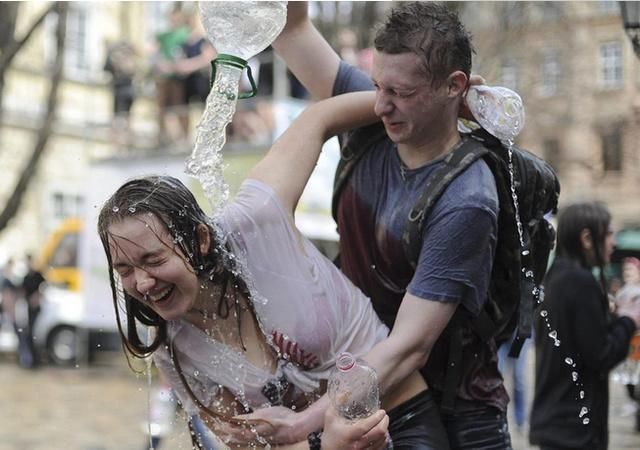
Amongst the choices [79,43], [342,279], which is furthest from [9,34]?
[79,43]

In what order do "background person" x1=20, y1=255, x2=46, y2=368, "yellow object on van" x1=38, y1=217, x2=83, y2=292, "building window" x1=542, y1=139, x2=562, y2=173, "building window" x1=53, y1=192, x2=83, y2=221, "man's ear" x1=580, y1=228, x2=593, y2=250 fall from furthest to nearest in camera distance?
"building window" x1=53, y1=192, x2=83, y2=221
"building window" x1=542, y1=139, x2=562, y2=173
"yellow object on van" x1=38, y1=217, x2=83, y2=292
"background person" x1=20, y1=255, x2=46, y2=368
"man's ear" x1=580, y1=228, x2=593, y2=250

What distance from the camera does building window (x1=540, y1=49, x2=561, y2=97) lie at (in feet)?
76.5

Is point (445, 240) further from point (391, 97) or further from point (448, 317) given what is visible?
point (391, 97)

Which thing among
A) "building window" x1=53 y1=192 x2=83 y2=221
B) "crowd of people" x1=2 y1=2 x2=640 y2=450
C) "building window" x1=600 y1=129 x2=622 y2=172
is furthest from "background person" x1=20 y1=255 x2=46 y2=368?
"crowd of people" x1=2 y1=2 x2=640 y2=450

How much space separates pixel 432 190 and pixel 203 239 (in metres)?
0.57

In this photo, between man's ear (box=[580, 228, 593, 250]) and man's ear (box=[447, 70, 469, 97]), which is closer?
man's ear (box=[447, 70, 469, 97])

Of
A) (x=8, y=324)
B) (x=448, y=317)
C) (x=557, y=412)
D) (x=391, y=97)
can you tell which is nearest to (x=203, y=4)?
(x=391, y=97)

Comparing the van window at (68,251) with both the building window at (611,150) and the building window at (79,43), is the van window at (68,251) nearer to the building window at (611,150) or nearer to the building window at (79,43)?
the building window at (611,150)

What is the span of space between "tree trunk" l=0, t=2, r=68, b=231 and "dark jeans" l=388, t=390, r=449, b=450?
940cm

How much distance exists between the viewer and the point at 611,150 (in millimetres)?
22141

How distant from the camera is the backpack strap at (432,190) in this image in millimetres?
2654

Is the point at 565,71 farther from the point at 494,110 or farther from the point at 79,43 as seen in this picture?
the point at 494,110

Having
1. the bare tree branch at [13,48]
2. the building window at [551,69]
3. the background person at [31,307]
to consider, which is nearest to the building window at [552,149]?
the building window at [551,69]

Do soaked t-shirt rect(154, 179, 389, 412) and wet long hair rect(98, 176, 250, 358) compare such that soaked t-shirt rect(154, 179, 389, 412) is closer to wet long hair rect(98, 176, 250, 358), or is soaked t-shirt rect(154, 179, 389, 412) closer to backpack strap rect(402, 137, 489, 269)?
wet long hair rect(98, 176, 250, 358)
